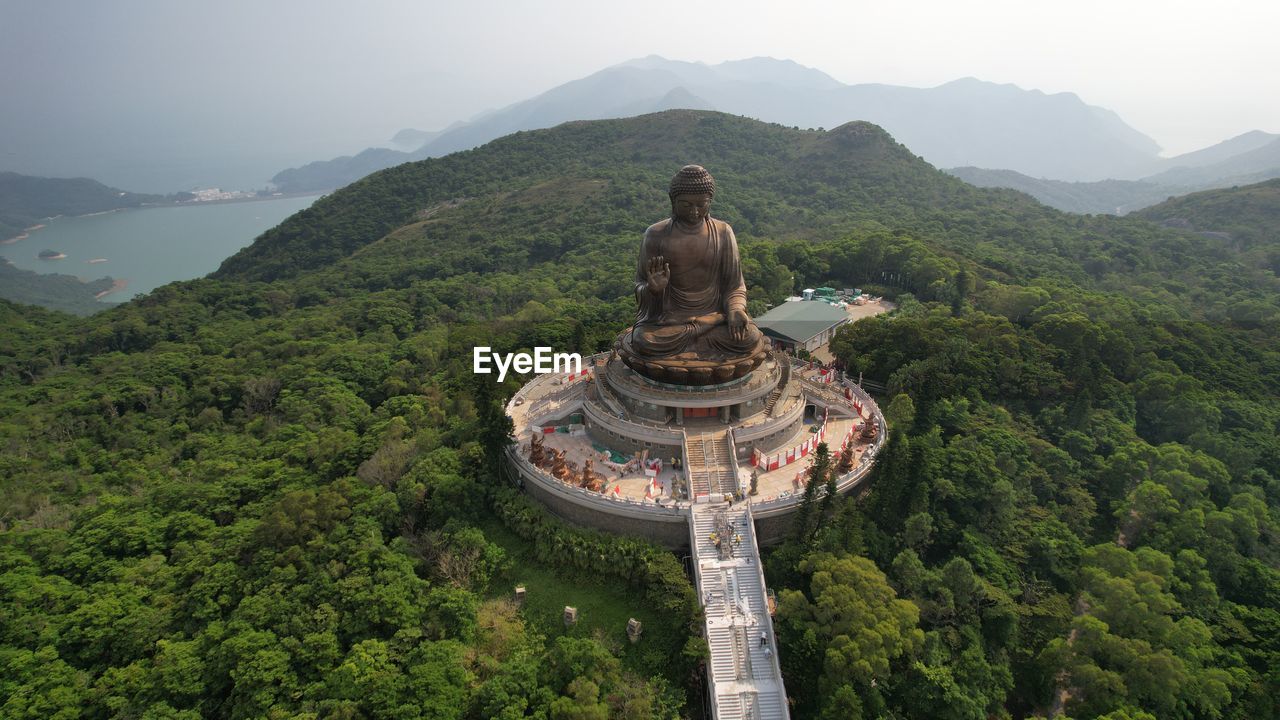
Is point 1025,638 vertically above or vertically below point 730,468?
below

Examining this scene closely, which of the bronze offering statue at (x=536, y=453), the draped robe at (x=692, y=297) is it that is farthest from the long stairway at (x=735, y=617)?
the draped robe at (x=692, y=297)

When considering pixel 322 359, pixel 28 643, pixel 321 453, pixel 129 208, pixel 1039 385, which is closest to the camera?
pixel 28 643

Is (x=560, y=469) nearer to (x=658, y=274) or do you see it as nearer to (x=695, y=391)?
(x=695, y=391)

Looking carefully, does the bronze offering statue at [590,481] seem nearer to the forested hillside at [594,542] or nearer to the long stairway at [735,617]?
the forested hillside at [594,542]

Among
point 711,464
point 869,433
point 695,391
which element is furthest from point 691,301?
point 869,433

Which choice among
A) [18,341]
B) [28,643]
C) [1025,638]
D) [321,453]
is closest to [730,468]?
[1025,638]

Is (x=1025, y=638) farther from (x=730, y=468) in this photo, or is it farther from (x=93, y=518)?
(x=93, y=518)

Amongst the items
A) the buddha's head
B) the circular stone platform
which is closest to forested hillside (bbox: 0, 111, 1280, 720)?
the circular stone platform
